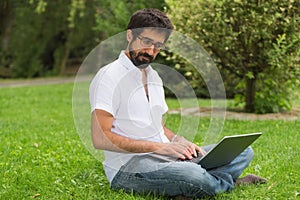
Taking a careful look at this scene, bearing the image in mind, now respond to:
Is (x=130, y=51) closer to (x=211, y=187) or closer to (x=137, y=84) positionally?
(x=137, y=84)

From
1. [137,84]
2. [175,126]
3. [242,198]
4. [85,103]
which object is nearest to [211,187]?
[242,198]

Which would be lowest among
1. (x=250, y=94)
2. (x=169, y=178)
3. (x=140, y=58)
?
(x=250, y=94)

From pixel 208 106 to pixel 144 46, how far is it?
230 inches

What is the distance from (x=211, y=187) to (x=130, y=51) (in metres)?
1.02

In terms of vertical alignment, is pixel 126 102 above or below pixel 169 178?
above

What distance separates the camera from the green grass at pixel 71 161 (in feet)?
12.8

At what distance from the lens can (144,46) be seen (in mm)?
3486

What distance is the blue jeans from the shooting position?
348cm

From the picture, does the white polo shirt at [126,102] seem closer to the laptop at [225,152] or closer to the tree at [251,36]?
the laptop at [225,152]

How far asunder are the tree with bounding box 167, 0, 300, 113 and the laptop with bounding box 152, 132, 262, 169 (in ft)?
11.9

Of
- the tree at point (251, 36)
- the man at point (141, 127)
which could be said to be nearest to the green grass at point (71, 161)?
the man at point (141, 127)

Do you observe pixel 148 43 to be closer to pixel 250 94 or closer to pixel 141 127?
pixel 141 127

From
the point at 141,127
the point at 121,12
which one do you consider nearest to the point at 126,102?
the point at 141,127

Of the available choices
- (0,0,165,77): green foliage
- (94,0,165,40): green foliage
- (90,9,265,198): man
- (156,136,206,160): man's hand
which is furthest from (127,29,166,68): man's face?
(0,0,165,77): green foliage
